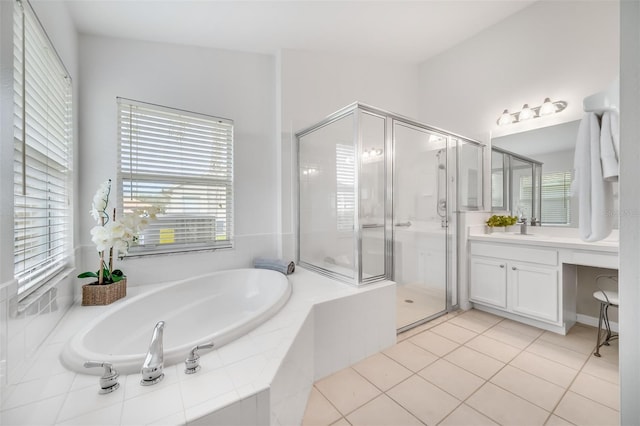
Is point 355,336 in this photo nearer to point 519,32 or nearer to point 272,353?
point 272,353

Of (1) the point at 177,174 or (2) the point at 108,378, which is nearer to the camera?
(2) the point at 108,378

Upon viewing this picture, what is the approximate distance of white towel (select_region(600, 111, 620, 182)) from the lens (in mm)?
838

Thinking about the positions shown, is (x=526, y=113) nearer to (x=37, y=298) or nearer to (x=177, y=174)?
(x=177, y=174)

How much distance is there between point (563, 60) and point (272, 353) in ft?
11.7

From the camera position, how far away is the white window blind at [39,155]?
3.76 ft

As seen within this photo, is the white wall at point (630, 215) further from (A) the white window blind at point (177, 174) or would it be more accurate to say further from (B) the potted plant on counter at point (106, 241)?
(A) the white window blind at point (177, 174)

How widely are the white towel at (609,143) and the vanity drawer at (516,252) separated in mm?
1778

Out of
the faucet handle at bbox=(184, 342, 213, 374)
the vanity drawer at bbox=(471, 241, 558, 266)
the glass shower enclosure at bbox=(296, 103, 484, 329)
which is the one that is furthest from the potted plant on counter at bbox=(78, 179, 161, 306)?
the vanity drawer at bbox=(471, 241, 558, 266)

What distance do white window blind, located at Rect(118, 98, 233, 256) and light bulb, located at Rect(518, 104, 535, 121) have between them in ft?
9.97

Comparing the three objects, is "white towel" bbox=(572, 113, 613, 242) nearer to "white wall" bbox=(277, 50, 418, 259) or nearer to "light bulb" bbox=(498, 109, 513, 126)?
"white wall" bbox=(277, 50, 418, 259)

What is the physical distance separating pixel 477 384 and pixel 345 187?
1643 mm

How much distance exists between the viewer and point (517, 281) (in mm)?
2455

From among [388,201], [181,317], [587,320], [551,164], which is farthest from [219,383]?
[551,164]

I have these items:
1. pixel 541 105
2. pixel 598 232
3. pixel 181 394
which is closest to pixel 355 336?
pixel 181 394
